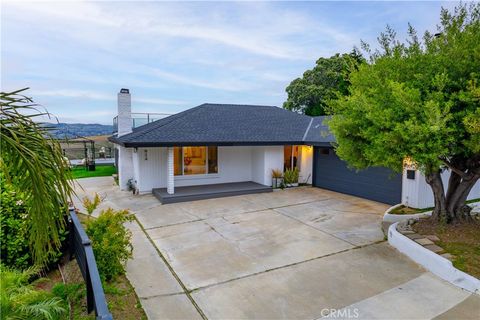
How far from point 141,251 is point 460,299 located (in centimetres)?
620

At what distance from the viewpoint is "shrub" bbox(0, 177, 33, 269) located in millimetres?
4855

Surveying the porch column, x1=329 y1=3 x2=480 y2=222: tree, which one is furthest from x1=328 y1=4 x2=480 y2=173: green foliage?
the porch column

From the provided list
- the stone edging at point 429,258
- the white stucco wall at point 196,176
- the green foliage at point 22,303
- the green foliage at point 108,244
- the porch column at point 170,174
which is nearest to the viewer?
the green foliage at point 22,303

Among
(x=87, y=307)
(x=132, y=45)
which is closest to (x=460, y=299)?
(x=87, y=307)

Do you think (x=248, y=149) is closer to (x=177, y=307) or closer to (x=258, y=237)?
(x=258, y=237)

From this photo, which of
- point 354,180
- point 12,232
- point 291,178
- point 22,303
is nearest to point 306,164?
point 291,178

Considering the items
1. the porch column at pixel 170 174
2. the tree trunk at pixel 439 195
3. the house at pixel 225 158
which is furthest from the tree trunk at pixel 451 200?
the porch column at pixel 170 174

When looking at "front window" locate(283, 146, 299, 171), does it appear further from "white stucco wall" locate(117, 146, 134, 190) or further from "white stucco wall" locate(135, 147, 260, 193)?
"white stucco wall" locate(117, 146, 134, 190)

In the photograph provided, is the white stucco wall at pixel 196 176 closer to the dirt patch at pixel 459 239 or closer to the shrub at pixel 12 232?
the shrub at pixel 12 232

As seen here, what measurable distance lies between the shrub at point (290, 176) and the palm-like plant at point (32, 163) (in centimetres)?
1236

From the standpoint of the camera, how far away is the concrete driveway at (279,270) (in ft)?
14.5

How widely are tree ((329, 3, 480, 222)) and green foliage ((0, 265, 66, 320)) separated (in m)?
6.04

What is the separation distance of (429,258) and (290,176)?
8.71m

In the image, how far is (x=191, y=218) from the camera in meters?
9.25
